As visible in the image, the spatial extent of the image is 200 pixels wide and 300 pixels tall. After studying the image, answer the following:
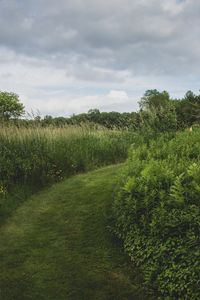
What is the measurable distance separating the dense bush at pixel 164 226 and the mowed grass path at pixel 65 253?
0.36 m

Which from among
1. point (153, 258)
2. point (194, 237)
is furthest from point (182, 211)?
point (153, 258)

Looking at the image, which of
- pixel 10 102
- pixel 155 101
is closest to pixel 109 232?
pixel 10 102

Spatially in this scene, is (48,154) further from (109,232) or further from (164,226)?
(164,226)

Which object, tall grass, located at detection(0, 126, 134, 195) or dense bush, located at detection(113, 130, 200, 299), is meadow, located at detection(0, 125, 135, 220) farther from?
dense bush, located at detection(113, 130, 200, 299)

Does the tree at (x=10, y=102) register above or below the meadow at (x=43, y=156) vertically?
above

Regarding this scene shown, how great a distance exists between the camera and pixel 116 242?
6469mm

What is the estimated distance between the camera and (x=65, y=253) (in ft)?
21.2

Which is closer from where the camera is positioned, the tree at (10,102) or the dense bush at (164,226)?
the dense bush at (164,226)


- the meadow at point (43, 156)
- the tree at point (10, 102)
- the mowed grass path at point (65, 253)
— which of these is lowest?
the mowed grass path at point (65, 253)

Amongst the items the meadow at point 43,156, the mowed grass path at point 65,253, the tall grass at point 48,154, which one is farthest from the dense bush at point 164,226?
the tall grass at point 48,154

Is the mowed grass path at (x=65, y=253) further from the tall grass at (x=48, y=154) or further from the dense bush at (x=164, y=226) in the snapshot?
the tall grass at (x=48, y=154)

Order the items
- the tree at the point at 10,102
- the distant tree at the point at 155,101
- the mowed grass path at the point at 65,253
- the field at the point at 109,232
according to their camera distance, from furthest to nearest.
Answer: the tree at the point at 10,102
the distant tree at the point at 155,101
the mowed grass path at the point at 65,253
the field at the point at 109,232

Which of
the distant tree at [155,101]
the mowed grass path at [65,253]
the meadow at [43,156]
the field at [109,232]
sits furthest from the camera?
the distant tree at [155,101]

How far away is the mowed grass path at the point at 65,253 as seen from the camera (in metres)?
5.45
